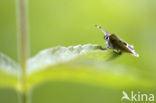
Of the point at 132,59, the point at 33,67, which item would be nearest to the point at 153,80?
the point at 33,67

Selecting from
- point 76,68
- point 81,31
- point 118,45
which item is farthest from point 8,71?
point 81,31

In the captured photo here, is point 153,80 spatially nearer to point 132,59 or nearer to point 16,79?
point 16,79

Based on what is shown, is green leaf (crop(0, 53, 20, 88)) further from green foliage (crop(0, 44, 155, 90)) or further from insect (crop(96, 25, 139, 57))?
insect (crop(96, 25, 139, 57))

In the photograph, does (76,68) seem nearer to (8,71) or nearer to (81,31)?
(8,71)

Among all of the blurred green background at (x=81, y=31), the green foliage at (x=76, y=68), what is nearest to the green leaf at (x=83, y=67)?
the green foliage at (x=76, y=68)

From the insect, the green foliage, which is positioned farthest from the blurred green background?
the insect
